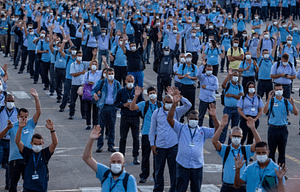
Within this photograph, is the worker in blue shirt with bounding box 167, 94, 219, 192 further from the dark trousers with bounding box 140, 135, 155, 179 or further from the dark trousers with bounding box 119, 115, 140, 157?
the dark trousers with bounding box 119, 115, 140, 157

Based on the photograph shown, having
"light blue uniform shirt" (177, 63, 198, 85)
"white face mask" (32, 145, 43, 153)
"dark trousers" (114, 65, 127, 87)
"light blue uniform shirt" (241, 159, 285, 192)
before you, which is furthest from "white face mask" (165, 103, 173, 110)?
"dark trousers" (114, 65, 127, 87)

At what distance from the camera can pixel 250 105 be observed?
48.8 ft

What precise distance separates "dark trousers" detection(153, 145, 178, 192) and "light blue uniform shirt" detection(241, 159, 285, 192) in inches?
107

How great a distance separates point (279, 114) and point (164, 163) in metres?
3.33

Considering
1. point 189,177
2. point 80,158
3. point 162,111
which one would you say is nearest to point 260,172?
point 189,177

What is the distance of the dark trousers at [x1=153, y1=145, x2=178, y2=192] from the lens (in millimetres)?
11734

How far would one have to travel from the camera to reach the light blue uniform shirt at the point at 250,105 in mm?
14859

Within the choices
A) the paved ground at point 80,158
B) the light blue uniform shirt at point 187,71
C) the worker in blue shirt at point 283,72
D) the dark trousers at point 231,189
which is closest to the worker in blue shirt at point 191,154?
the dark trousers at point 231,189

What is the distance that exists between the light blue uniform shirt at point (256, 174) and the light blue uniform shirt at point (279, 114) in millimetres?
4579

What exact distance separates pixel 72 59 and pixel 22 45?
343 inches

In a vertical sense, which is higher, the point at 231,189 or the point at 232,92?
the point at 232,92

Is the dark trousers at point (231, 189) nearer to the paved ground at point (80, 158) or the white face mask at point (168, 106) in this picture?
the paved ground at point (80, 158)

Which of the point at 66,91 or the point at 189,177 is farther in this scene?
the point at 66,91

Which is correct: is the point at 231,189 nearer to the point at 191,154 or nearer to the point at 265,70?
the point at 191,154
